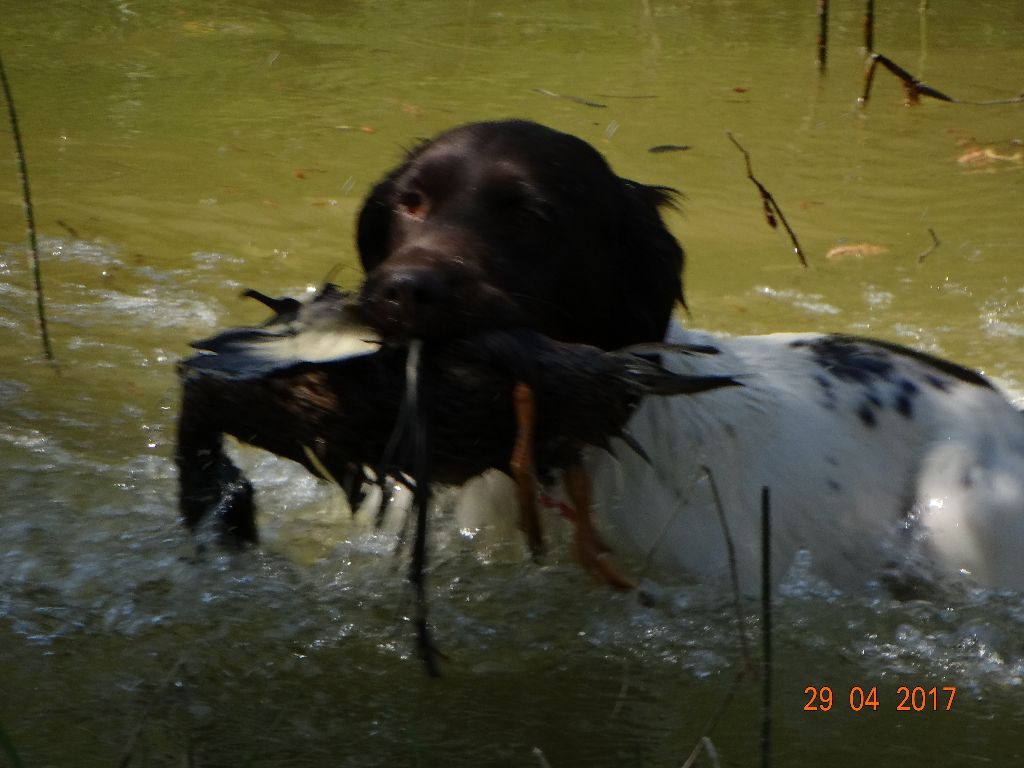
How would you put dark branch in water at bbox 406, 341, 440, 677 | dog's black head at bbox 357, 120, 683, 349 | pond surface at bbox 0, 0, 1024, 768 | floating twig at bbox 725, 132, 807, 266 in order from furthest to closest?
floating twig at bbox 725, 132, 807, 266 < dog's black head at bbox 357, 120, 683, 349 < pond surface at bbox 0, 0, 1024, 768 < dark branch in water at bbox 406, 341, 440, 677

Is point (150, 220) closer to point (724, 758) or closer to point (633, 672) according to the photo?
point (633, 672)

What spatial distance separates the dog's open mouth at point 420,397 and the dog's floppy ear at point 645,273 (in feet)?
2.03

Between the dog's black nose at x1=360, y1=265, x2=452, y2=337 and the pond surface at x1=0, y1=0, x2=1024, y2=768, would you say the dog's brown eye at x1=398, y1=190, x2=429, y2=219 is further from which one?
the pond surface at x1=0, y1=0, x2=1024, y2=768

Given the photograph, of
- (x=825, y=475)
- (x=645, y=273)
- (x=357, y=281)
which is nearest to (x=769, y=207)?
(x=357, y=281)

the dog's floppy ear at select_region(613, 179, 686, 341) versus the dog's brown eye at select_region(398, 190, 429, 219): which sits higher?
the dog's brown eye at select_region(398, 190, 429, 219)

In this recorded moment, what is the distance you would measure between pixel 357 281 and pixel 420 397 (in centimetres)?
320

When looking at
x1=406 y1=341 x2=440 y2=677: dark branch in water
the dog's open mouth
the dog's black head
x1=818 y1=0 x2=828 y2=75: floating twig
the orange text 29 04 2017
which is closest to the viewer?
x1=406 y1=341 x2=440 y2=677: dark branch in water

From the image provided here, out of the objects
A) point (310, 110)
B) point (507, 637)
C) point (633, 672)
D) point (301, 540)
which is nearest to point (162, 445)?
point (301, 540)

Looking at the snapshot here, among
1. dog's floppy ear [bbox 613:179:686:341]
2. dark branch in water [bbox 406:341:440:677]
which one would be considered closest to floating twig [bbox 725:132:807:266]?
dog's floppy ear [bbox 613:179:686:341]

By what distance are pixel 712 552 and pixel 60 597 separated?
1621 mm

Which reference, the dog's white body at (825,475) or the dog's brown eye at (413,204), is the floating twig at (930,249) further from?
the dog's brown eye at (413,204)

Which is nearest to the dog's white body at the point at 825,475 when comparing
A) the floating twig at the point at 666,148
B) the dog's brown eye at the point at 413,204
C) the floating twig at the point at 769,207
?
the dog's brown eye at the point at 413,204

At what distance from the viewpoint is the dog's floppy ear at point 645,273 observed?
145 inches

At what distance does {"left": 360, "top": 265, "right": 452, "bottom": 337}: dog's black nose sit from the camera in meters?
2.89
